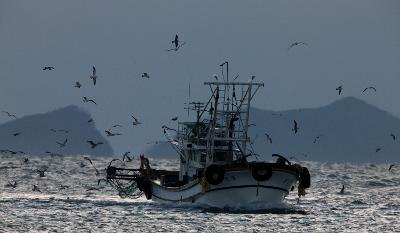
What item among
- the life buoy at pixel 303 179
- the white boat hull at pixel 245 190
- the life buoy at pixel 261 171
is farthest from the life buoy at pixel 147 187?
the life buoy at pixel 261 171

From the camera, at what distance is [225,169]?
6391 cm

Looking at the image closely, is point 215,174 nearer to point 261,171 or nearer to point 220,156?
point 261,171

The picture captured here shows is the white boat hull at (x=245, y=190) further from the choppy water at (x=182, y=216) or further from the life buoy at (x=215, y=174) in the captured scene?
the choppy water at (x=182, y=216)

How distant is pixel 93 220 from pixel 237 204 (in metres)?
9.72

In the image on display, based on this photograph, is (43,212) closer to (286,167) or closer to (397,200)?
(286,167)

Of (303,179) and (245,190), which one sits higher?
(303,179)

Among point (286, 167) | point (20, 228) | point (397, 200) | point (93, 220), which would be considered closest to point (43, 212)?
point (93, 220)

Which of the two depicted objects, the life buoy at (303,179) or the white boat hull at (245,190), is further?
the life buoy at (303,179)

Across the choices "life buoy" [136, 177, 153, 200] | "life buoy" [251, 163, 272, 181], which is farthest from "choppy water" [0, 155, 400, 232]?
"life buoy" [251, 163, 272, 181]

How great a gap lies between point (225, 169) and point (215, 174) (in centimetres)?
64

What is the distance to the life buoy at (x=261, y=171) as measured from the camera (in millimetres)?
63375

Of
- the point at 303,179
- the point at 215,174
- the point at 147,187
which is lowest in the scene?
the point at 147,187

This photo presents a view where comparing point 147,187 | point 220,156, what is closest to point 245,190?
point 220,156

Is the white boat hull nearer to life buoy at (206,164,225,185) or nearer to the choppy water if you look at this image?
life buoy at (206,164,225,185)
